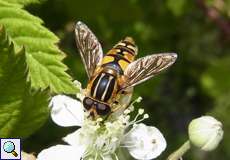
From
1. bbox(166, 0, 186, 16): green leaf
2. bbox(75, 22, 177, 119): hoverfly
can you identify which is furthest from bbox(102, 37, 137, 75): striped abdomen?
bbox(166, 0, 186, 16): green leaf

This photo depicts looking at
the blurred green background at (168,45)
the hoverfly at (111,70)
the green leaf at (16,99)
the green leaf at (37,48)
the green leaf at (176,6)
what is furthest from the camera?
the green leaf at (176,6)

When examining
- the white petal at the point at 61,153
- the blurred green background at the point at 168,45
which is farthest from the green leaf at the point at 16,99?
the blurred green background at the point at 168,45

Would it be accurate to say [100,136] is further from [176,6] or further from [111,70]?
[176,6]

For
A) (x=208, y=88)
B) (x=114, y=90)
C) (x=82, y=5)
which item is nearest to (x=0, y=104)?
(x=114, y=90)

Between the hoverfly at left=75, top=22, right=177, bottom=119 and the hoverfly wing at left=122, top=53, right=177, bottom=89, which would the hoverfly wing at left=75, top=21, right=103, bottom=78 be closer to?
the hoverfly at left=75, top=22, right=177, bottom=119

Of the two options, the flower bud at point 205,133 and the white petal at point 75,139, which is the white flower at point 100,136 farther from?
the flower bud at point 205,133

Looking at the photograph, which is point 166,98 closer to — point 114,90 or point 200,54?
point 200,54

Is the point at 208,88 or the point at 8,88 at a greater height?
the point at 208,88
